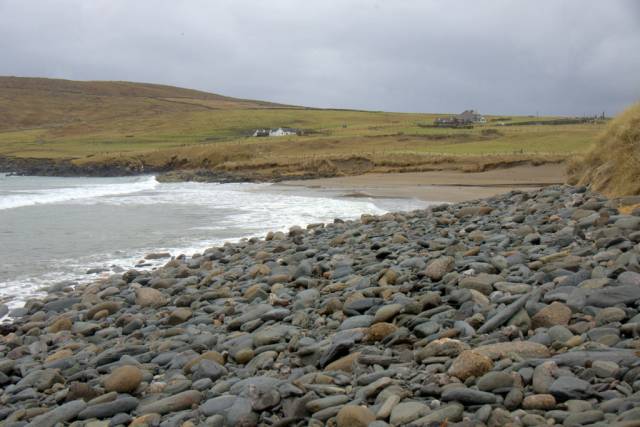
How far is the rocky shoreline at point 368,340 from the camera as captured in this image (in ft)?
12.2

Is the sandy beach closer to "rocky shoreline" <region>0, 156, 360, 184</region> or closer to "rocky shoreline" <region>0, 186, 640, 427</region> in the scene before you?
"rocky shoreline" <region>0, 156, 360, 184</region>

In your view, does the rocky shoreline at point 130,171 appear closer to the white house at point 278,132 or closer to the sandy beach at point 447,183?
the sandy beach at point 447,183

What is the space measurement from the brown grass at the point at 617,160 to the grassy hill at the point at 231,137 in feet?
72.3

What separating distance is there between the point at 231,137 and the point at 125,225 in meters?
60.5

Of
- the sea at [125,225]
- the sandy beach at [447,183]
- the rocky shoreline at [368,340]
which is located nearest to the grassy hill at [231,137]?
the sandy beach at [447,183]

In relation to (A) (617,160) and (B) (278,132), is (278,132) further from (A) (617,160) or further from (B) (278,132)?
(A) (617,160)

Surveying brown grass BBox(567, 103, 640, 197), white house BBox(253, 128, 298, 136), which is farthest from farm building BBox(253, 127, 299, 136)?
brown grass BBox(567, 103, 640, 197)

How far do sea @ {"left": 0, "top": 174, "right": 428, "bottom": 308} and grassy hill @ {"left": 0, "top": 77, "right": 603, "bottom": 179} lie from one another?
55.5 feet

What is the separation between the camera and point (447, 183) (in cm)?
3192

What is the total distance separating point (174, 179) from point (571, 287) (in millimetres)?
43135

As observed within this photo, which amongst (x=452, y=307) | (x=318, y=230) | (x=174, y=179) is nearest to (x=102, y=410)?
(x=452, y=307)

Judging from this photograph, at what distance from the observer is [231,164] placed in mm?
50344

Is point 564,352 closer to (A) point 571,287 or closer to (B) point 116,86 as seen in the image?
(A) point 571,287

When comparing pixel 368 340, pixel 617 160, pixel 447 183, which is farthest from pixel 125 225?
pixel 447 183
